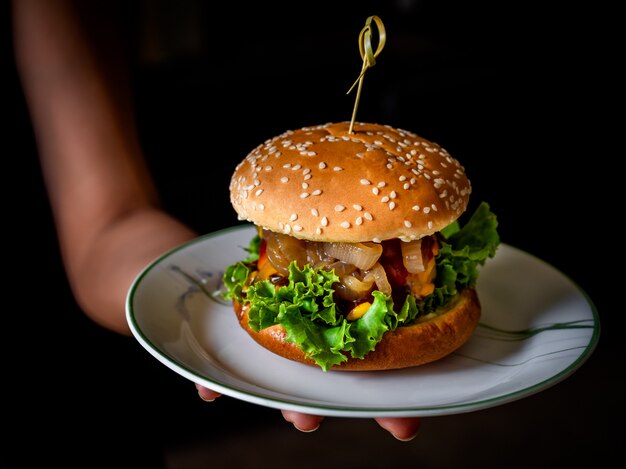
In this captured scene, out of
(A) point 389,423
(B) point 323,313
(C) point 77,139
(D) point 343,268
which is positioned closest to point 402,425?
(A) point 389,423

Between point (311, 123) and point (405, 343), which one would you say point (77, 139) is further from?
point (311, 123)

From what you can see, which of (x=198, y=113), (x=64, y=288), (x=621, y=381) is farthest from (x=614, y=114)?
(x=64, y=288)

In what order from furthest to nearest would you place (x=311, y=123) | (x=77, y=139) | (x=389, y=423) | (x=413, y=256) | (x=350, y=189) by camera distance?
(x=311, y=123), (x=77, y=139), (x=413, y=256), (x=350, y=189), (x=389, y=423)

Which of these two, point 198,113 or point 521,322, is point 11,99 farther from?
point 198,113

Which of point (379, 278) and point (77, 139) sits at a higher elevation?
point (77, 139)

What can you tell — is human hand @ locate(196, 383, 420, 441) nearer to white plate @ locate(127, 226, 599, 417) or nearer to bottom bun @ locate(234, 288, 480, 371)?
white plate @ locate(127, 226, 599, 417)

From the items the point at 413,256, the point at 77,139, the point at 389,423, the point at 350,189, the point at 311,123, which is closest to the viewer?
the point at 389,423

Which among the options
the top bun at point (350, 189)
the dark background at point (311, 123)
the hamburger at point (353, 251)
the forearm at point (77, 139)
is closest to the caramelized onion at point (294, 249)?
the hamburger at point (353, 251)
